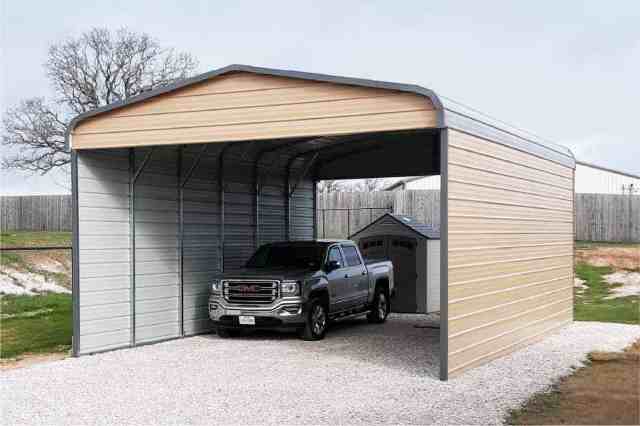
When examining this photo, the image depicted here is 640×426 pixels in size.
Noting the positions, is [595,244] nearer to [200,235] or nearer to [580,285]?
[580,285]

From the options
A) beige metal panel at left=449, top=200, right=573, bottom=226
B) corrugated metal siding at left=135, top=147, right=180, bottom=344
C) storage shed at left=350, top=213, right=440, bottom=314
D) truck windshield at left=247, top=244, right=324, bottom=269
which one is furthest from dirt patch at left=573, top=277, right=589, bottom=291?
corrugated metal siding at left=135, top=147, right=180, bottom=344

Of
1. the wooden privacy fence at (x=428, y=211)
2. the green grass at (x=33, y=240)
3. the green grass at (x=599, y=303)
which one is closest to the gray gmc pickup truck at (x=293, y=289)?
the green grass at (x=599, y=303)

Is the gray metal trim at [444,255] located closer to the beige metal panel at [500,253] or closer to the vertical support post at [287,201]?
the beige metal panel at [500,253]

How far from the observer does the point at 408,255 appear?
19484 millimetres

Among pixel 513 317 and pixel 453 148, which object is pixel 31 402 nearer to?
pixel 453 148

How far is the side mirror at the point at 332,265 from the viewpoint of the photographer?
14955mm

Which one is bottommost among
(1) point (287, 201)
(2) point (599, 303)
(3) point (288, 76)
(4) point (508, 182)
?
(2) point (599, 303)

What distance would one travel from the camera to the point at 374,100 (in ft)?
35.9

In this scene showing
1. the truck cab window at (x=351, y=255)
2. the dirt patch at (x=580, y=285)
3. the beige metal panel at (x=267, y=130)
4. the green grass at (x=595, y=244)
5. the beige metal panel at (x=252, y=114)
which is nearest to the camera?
the beige metal panel at (x=267, y=130)

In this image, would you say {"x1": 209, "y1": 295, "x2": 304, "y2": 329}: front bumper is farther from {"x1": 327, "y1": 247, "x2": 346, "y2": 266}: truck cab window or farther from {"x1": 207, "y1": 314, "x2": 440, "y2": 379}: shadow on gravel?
{"x1": 327, "y1": 247, "x2": 346, "y2": 266}: truck cab window

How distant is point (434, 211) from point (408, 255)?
16.1 metres

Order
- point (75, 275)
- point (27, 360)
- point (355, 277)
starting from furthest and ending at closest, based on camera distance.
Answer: point (355, 277), point (27, 360), point (75, 275)

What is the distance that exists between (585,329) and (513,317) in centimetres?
382

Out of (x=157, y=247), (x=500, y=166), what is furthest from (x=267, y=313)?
(x=500, y=166)
